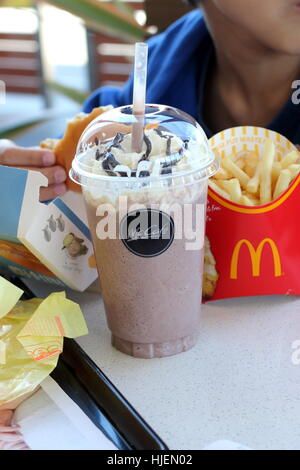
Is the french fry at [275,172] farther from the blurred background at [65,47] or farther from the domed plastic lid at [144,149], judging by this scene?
the blurred background at [65,47]

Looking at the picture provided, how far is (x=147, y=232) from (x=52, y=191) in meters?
0.33

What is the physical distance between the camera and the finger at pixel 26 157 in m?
1.07

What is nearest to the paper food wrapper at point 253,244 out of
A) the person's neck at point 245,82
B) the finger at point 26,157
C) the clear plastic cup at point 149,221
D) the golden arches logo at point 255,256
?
the golden arches logo at point 255,256

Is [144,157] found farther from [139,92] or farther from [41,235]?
[41,235]

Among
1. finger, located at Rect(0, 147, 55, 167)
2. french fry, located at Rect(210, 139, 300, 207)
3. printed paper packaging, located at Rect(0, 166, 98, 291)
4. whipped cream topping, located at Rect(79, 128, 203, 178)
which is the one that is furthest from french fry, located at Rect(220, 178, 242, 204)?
finger, located at Rect(0, 147, 55, 167)

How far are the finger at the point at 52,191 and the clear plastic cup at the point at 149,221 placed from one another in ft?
0.59

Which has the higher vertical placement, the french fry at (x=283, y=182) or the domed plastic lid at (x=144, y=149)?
the domed plastic lid at (x=144, y=149)

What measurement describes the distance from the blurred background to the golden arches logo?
62 cm

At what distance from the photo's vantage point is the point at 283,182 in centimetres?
89

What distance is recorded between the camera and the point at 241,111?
60.2 inches

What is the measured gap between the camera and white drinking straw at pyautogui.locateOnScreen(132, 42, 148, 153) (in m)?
0.74

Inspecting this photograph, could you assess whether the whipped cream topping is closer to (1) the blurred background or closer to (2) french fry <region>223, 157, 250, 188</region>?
(2) french fry <region>223, 157, 250, 188</region>

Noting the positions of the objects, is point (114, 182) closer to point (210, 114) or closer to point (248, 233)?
point (248, 233)
